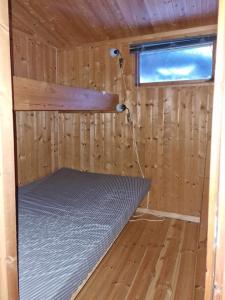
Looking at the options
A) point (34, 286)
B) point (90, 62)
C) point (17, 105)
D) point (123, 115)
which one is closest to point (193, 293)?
point (34, 286)

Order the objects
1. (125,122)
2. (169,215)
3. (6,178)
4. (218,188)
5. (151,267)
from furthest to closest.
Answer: (125,122), (169,215), (151,267), (6,178), (218,188)

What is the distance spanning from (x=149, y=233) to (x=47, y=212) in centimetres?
120

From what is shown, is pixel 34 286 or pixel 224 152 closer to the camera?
pixel 224 152

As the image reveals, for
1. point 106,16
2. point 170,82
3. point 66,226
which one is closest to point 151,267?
point 66,226

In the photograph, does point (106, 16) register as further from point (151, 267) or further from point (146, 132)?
point (151, 267)

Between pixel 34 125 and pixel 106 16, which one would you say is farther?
pixel 34 125

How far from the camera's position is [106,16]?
2.60 metres

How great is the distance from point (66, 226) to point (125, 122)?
5.81 feet

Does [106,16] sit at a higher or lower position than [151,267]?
higher

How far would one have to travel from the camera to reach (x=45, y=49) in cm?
325

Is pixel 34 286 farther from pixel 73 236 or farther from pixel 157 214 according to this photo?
pixel 157 214

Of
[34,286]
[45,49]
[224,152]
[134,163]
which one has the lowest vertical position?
[34,286]

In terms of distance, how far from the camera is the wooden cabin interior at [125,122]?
1.95 m

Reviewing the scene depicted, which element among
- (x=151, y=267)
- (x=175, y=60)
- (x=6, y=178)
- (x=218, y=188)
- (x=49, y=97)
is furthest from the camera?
(x=175, y=60)
